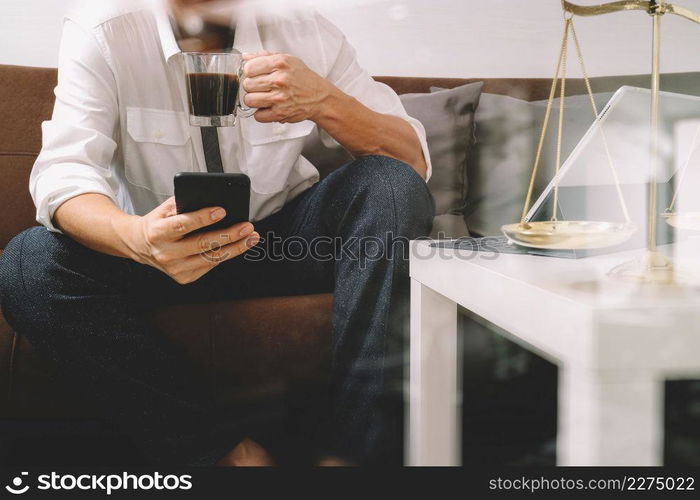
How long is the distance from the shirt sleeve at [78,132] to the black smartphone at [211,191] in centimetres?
19

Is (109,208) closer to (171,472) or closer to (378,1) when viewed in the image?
(171,472)

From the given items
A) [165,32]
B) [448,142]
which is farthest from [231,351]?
[448,142]

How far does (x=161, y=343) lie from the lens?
Answer: 2.37ft

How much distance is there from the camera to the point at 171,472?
58 cm

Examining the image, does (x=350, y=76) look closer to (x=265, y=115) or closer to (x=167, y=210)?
(x=265, y=115)

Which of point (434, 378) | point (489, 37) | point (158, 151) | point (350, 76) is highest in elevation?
point (489, 37)

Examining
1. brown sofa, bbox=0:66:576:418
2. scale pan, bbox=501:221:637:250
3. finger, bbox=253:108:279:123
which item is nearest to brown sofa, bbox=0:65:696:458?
brown sofa, bbox=0:66:576:418

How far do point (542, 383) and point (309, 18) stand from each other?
76cm

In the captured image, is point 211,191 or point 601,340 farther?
point 211,191

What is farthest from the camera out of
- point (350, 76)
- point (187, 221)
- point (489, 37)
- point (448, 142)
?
point (489, 37)

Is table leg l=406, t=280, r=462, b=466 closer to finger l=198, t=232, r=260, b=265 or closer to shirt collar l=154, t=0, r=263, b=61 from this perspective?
finger l=198, t=232, r=260, b=265

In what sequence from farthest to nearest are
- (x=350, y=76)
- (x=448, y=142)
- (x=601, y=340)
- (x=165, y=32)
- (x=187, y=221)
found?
(x=448, y=142), (x=350, y=76), (x=165, y=32), (x=187, y=221), (x=601, y=340)

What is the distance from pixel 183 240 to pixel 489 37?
1033 mm

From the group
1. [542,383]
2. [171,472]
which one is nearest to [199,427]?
[171,472]
